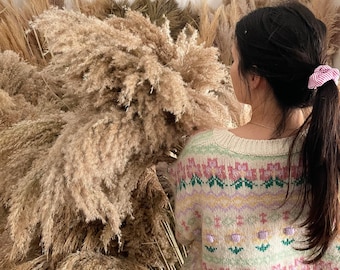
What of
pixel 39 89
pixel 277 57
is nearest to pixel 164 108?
pixel 277 57

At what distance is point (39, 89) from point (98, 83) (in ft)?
1.37

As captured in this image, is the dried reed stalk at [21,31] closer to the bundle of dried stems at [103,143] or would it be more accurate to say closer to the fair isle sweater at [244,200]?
the bundle of dried stems at [103,143]

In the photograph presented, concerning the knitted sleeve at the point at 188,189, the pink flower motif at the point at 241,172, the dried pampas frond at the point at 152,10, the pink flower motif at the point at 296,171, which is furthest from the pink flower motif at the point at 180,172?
the dried pampas frond at the point at 152,10

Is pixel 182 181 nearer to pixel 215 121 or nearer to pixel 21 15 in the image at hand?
pixel 215 121

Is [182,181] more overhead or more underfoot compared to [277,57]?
more underfoot

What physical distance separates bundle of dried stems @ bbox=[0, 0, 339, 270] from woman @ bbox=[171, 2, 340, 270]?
0.09m

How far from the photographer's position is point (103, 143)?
892 mm

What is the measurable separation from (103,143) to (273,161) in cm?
31

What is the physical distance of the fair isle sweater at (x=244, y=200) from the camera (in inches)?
34.5

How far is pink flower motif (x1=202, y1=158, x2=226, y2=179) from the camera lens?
2.91ft

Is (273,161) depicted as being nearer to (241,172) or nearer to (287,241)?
(241,172)

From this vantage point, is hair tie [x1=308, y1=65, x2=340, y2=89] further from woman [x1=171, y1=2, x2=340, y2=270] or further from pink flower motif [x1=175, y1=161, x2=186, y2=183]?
pink flower motif [x1=175, y1=161, x2=186, y2=183]

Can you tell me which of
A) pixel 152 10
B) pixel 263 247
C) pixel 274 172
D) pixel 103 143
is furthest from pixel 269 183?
pixel 152 10

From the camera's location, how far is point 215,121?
3.23 feet
